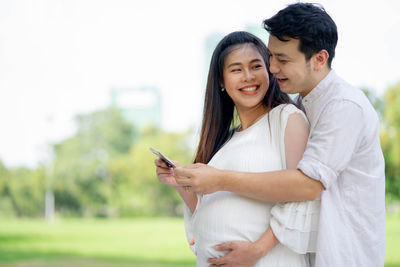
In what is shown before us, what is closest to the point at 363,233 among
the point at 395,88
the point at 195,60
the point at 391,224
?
the point at 391,224

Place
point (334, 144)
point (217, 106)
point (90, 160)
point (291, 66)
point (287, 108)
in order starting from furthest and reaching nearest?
point (90, 160), point (217, 106), point (287, 108), point (291, 66), point (334, 144)

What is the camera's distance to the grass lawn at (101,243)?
11.4m

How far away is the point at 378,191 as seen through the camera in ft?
4.33

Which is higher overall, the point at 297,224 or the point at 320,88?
the point at 320,88

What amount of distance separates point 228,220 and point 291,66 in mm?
470

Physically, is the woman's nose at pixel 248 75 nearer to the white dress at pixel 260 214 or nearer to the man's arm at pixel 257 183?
the white dress at pixel 260 214

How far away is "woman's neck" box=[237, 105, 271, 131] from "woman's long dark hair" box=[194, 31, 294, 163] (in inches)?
3.9

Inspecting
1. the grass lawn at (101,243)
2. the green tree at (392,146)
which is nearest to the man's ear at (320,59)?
the grass lawn at (101,243)

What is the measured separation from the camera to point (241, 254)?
136cm

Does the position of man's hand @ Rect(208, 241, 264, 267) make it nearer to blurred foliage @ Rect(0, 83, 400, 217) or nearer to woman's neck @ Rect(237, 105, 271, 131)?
woman's neck @ Rect(237, 105, 271, 131)

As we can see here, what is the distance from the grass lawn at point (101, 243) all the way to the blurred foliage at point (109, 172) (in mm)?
597

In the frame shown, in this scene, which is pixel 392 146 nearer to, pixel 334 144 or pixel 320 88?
pixel 320 88

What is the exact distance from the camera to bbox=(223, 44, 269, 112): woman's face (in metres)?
1.56

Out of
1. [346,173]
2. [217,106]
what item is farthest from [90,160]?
[346,173]
